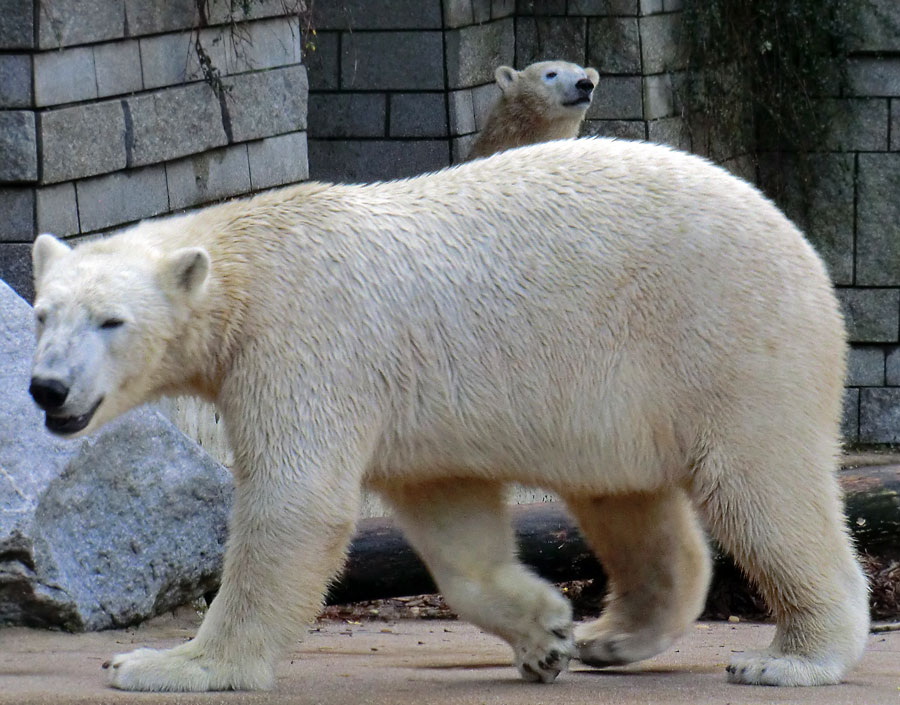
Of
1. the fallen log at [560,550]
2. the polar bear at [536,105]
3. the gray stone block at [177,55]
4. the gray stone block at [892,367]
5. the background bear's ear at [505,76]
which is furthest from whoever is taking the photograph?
the gray stone block at [892,367]

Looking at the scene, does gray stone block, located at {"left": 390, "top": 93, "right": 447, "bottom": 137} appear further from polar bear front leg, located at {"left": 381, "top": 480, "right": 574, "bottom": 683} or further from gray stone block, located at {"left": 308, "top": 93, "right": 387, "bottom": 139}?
polar bear front leg, located at {"left": 381, "top": 480, "right": 574, "bottom": 683}

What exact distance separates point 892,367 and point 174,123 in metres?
5.06

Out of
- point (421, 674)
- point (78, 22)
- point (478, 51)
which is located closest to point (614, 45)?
point (478, 51)

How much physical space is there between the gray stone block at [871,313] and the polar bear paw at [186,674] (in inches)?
248

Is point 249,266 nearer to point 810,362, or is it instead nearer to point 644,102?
point 810,362

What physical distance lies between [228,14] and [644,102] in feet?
9.25

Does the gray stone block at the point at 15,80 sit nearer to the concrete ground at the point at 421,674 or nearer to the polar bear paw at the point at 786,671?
the concrete ground at the point at 421,674

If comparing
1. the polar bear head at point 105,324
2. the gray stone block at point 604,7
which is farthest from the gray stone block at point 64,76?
the gray stone block at point 604,7

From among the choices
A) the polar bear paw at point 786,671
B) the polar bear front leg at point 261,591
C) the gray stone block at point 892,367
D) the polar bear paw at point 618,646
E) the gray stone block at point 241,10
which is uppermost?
the gray stone block at point 241,10

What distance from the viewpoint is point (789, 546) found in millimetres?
3430

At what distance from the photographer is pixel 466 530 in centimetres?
364

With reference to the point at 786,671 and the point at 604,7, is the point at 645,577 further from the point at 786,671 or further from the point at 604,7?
the point at 604,7

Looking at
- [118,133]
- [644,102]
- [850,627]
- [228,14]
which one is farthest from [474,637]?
[644,102]

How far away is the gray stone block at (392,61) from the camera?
7445 millimetres
